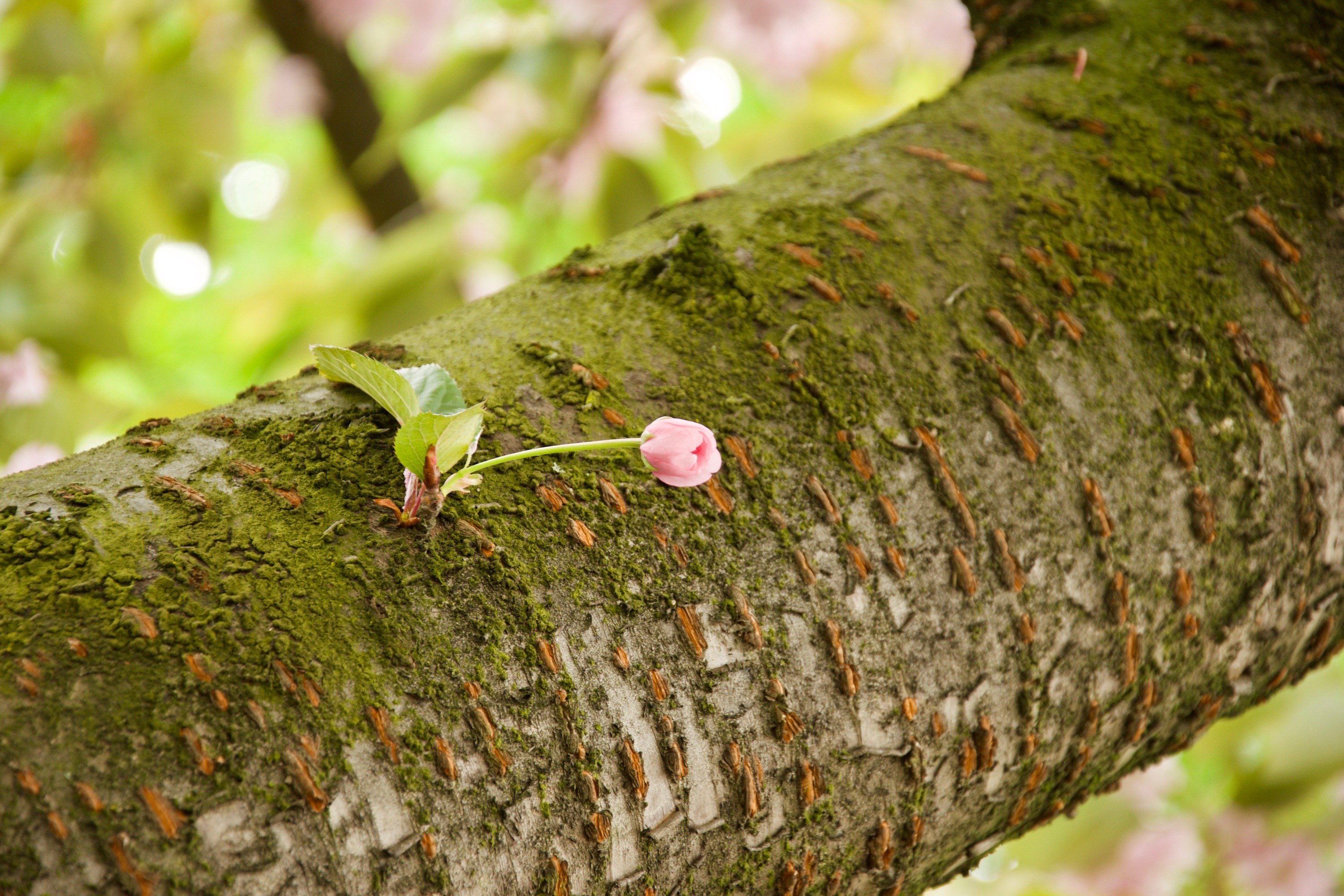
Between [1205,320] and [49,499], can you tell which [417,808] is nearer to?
[49,499]

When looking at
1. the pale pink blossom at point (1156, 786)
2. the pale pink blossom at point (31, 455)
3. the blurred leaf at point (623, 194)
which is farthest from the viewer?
the pale pink blossom at point (1156, 786)

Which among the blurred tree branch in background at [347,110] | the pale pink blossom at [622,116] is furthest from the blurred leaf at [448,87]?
the blurred tree branch in background at [347,110]

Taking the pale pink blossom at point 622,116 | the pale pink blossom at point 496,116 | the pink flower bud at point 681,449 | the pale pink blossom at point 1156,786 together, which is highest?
the pale pink blossom at point 496,116

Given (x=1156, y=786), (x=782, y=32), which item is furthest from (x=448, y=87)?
(x=1156, y=786)

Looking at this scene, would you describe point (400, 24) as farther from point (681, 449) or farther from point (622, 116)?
point (681, 449)

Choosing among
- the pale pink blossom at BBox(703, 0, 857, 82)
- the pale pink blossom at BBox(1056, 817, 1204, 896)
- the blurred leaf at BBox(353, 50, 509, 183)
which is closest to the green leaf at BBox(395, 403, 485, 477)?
the blurred leaf at BBox(353, 50, 509, 183)

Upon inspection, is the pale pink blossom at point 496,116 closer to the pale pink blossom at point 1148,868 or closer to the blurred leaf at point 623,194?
the blurred leaf at point 623,194

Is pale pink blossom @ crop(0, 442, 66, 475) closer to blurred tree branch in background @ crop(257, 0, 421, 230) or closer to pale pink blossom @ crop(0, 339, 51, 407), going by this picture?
pale pink blossom @ crop(0, 339, 51, 407)

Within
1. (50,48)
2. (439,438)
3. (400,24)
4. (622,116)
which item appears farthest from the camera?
(400,24)
